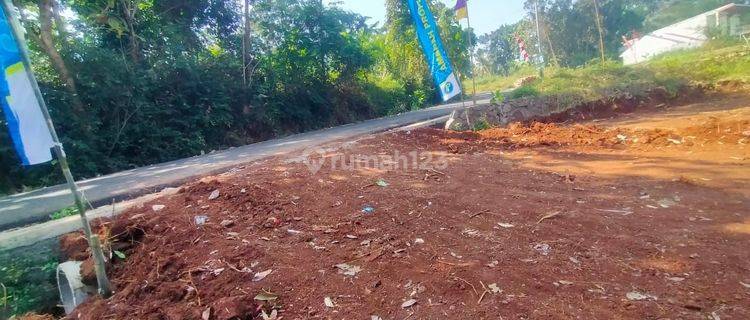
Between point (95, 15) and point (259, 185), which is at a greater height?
point (95, 15)

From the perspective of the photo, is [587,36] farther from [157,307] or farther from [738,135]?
[157,307]

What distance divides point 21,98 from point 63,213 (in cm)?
258

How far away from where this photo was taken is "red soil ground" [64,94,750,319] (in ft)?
7.52

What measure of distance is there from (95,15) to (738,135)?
14.6m

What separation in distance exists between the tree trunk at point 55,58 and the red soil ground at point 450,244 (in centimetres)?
673

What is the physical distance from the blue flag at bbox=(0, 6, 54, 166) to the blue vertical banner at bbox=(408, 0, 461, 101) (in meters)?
7.70

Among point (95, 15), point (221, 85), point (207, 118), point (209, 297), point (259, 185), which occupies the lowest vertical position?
point (209, 297)

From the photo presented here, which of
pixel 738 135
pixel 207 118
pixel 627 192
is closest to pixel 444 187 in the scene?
pixel 627 192

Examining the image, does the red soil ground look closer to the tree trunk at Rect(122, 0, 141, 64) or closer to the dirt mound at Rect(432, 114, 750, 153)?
the dirt mound at Rect(432, 114, 750, 153)

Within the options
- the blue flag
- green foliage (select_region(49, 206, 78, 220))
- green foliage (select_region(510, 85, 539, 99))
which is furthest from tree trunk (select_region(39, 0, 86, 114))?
green foliage (select_region(510, 85, 539, 99))

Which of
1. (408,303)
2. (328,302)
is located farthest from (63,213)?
(408,303)

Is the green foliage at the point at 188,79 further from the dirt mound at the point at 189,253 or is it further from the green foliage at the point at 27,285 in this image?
the dirt mound at the point at 189,253

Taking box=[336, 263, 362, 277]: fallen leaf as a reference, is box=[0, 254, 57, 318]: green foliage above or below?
above

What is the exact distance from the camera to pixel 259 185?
14.4 ft
